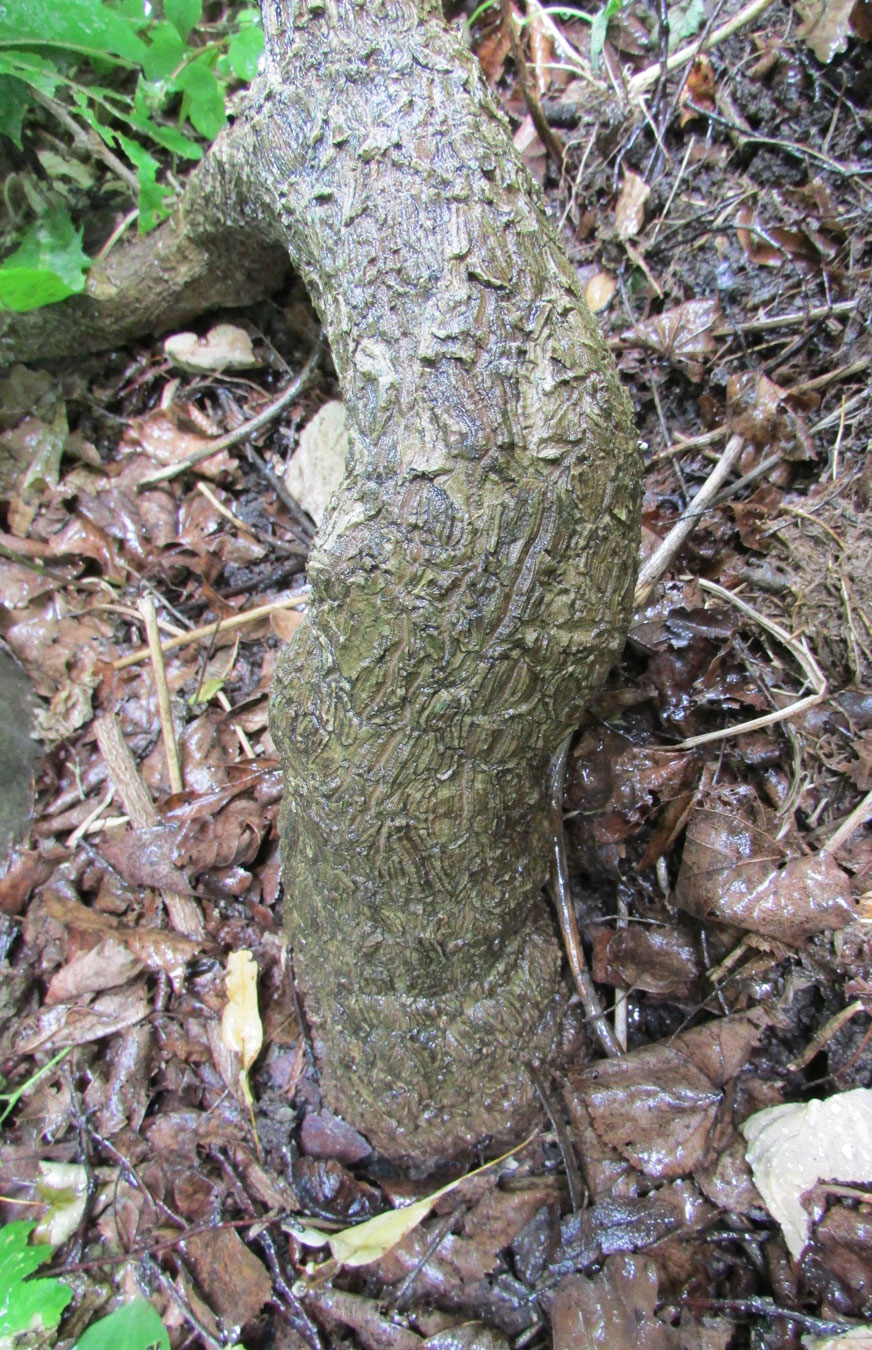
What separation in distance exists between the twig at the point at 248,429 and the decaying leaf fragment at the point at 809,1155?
2.89 m

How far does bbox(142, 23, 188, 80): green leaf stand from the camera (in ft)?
8.48

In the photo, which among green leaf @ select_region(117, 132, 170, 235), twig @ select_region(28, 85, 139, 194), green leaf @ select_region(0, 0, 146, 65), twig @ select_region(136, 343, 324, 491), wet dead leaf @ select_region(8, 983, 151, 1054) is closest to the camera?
green leaf @ select_region(0, 0, 146, 65)

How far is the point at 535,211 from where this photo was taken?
5.40ft

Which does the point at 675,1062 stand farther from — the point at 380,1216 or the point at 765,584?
the point at 765,584

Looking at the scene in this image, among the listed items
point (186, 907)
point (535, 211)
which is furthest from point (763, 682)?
point (186, 907)

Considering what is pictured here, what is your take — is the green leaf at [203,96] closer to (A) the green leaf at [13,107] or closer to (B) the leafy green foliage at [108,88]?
(B) the leafy green foliage at [108,88]

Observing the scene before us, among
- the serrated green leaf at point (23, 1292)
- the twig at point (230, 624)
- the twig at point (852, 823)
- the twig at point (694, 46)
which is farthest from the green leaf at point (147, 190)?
the serrated green leaf at point (23, 1292)

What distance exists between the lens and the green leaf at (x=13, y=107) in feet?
8.61

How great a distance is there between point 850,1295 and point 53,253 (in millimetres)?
4031

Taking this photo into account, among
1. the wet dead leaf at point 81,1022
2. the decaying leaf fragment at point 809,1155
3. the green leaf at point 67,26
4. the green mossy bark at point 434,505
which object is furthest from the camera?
the wet dead leaf at point 81,1022

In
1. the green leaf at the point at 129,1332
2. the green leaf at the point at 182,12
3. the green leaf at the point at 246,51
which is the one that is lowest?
the green leaf at the point at 129,1332

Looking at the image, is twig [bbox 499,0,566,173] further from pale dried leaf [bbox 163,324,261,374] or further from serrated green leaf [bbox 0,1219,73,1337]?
serrated green leaf [bbox 0,1219,73,1337]

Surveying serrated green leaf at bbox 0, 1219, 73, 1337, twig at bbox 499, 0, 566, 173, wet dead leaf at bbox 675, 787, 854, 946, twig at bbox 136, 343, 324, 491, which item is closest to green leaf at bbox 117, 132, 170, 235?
twig at bbox 136, 343, 324, 491

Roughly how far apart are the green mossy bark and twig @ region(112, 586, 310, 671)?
1141mm
